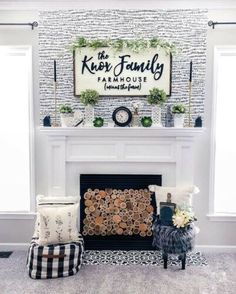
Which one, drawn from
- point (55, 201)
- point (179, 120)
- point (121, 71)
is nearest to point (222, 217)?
point (179, 120)

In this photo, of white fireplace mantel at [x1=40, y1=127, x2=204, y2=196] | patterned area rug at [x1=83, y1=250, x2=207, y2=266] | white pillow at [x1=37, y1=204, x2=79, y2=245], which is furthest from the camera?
white fireplace mantel at [x1=40, y1=127, x2=204, y2=196]

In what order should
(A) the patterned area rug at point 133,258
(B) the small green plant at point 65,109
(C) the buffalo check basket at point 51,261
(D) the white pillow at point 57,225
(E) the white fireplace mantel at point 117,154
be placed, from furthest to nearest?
(E) the white fireplace mantel at point 117,154
(B) the small green plant at point 65,109
(A) the patterned area rug at point 133,258
(D) the white pillow at point 57,225
(C) the buffalo check basket at point 51,261

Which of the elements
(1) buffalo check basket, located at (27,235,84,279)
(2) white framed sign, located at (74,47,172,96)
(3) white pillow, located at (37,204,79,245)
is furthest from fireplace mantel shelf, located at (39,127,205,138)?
(1) buffalo check basket, located at (27,235,84,279)

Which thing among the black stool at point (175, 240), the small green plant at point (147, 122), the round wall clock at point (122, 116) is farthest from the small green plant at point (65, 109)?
the black stool at point (175, 240)

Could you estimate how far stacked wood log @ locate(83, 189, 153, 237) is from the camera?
4352 mm

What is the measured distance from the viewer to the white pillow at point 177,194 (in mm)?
4121

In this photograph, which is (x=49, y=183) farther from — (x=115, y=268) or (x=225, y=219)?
(x=225, y=219)

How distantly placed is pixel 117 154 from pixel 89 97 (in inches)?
28.4

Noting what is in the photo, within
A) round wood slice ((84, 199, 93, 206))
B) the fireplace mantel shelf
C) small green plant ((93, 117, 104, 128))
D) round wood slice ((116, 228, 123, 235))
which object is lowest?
round wood slice ((116, 228, 123, 235))

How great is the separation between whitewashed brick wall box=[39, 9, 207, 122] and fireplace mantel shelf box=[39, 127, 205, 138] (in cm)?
26

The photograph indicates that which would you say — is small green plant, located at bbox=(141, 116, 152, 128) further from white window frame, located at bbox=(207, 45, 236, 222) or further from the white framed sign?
white window frame, located at bbox=(207, 45, 236, 222)

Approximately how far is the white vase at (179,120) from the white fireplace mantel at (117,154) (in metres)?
0.11

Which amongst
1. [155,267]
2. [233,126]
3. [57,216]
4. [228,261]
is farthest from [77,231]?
[233,126]

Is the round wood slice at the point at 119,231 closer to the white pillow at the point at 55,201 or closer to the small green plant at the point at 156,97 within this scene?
the white pillow at the point at 55,201
